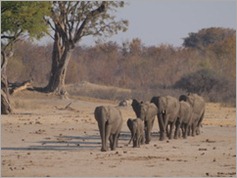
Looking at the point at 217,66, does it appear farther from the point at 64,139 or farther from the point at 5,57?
the point at 64,139

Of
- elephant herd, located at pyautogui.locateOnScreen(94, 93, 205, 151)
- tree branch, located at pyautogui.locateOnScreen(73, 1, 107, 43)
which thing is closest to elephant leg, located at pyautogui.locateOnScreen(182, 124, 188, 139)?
elephant herd, located at pyautogui.locateOnScreen(94, 93, 205, 151)

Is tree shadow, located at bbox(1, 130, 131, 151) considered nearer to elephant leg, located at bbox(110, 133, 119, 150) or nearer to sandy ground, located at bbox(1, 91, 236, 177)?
sandy ground, located at bbox(1, 91, 236, 177)

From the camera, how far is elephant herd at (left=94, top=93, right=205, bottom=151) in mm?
19234

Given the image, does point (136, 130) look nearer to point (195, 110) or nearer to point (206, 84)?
point (195, 110)

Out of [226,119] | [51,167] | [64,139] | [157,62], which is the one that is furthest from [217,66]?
[51,167]

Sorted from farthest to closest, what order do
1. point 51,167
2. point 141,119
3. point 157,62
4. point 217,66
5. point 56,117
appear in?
point 157,62 < point 217,66 < point 56,117 < point 141,119 < point 51,167

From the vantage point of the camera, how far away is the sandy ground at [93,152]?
618 inches

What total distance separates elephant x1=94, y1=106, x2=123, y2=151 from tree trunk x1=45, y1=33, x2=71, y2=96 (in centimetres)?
2285

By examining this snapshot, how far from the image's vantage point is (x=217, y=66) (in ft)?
218

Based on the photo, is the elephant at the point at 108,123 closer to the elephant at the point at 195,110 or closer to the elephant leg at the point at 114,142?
the elephant leg at the point at 114,142

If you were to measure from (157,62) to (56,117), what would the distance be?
45315mm

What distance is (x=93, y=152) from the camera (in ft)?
61.7

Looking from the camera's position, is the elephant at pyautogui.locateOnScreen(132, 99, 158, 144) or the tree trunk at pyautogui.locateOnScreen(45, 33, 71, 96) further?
the tree trunk at pyautogui.locateOnScreen(45, 33, 71, 96)

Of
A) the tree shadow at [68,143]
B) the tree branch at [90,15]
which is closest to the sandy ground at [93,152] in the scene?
the tree shadow at [68,143]
